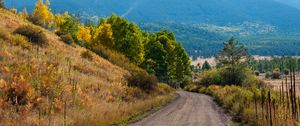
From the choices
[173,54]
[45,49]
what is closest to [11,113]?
[45,49]

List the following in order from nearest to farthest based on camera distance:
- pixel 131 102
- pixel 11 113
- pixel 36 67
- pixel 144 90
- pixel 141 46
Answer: pixel 11 113 < pixel 36 67 < pixel 131 102 < pixel 144 90 < pixel 141 46

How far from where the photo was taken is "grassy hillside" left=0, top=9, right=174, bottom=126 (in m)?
17.7

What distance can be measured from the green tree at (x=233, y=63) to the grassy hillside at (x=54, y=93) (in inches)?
1785

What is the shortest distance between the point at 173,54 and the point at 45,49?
42862mm

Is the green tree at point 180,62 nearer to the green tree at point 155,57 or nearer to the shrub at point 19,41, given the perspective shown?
the green tree at point 155,57

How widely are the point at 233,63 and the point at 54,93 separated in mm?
61644

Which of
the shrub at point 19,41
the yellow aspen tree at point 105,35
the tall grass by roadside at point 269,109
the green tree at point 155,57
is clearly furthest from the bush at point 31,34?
the green tree at point 155,57

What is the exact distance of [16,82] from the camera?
64.1 feet

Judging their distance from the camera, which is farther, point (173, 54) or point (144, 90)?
point (173, 54)

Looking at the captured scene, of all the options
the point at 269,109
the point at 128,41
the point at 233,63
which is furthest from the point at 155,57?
the point at 269,109

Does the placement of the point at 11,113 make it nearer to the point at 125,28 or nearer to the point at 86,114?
the point at 86,114

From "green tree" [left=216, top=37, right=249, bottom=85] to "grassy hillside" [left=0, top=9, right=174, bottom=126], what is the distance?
4534 cm

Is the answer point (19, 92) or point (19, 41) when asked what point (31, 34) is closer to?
point (19, 41)

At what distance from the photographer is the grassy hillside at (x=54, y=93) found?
17734mm
